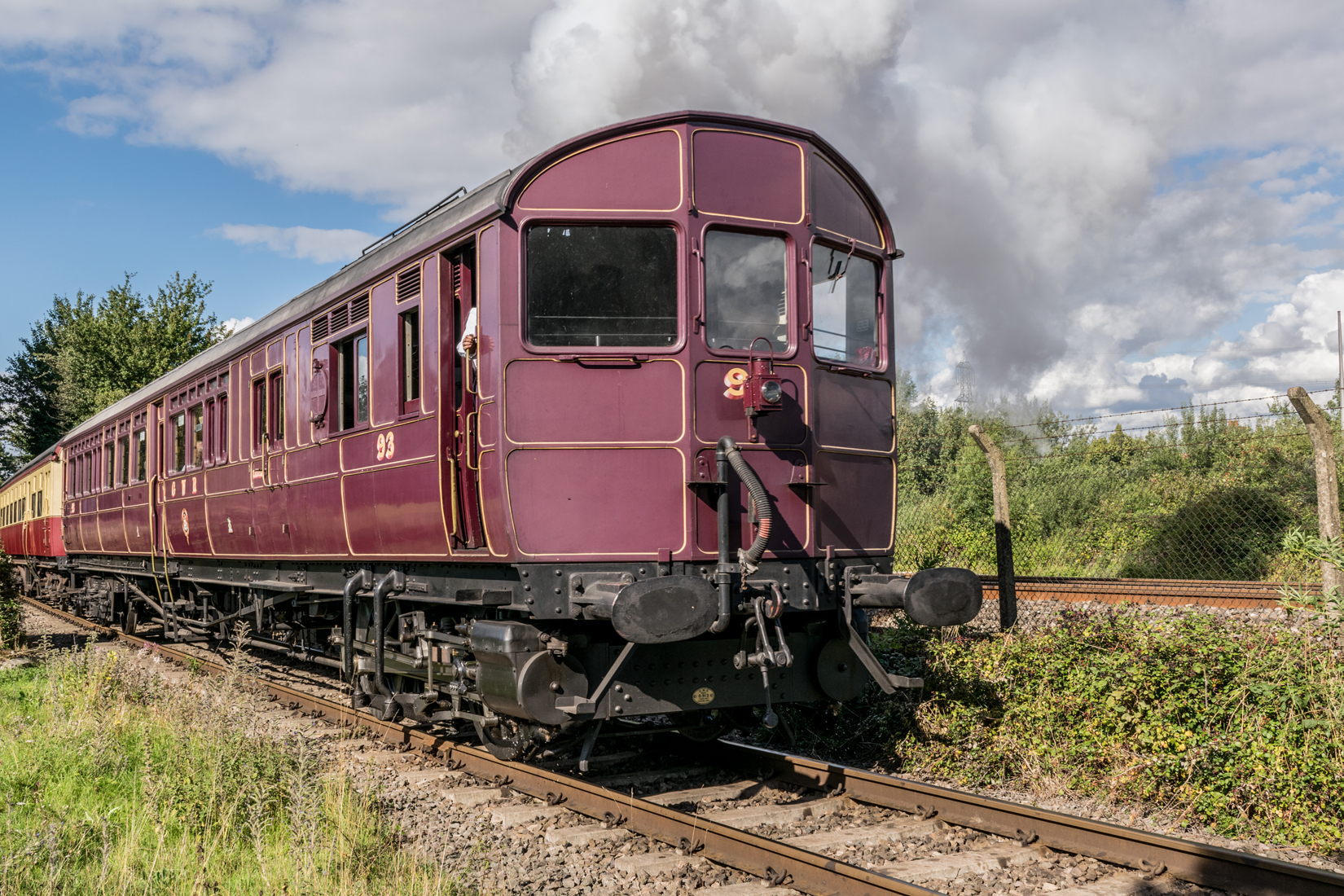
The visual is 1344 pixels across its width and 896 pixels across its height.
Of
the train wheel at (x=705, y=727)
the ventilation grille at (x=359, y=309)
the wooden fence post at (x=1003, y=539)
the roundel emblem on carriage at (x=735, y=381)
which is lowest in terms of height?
the train wheel at (x=705, y=727)

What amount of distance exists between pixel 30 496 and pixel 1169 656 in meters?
26.9

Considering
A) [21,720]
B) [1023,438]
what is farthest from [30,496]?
[1023,438]

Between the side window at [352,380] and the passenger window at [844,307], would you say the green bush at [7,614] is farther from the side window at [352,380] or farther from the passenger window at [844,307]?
the passenger window at [844,307]

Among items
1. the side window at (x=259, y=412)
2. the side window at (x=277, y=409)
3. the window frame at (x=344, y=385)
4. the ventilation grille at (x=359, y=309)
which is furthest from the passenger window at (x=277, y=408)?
the ventilation grille at (x=359, y=309)

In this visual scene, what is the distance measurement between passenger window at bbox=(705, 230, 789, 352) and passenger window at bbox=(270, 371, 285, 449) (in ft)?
16.2

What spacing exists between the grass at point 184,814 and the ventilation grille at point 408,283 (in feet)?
9.47

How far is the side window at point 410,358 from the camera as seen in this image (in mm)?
6992

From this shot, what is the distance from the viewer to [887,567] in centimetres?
677

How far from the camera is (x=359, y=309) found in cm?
786

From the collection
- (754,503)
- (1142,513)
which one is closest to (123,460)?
(754,503)

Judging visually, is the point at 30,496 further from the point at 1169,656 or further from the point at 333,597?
the point at 1169,656

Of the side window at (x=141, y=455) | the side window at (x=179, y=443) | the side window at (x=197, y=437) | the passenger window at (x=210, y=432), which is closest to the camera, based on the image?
the passenger window at (x=210, y=432)

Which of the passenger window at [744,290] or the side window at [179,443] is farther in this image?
the side window at [179,443]

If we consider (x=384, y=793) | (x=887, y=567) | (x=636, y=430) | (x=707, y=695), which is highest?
(x=636, y=430)
